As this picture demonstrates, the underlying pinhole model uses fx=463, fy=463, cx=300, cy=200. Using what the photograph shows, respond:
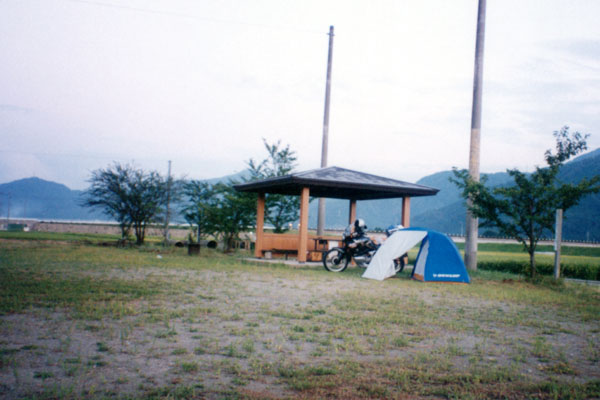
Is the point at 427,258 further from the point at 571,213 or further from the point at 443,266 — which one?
the point at 571,213

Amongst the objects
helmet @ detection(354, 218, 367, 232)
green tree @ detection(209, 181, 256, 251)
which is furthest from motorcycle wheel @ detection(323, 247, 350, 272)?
green tree @ detection(209, 181, 256, 251)

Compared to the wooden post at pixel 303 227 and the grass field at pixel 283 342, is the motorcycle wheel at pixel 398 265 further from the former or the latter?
the grass field at pixel 283 342

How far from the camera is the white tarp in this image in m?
11.8

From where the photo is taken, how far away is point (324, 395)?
338 cm

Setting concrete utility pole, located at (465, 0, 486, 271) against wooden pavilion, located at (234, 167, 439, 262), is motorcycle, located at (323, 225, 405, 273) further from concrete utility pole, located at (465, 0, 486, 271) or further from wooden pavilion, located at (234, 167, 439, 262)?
concrete utility pole, located at (465, 0, 486, 271)

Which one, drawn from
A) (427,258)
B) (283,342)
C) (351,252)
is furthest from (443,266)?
(283,342)

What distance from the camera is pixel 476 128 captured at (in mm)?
15078

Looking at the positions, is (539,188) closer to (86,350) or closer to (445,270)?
(445,270)

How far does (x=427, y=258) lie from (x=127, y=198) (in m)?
17.0

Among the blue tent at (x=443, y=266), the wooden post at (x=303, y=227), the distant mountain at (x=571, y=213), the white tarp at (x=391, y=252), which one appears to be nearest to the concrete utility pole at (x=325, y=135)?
the wooden post at (x=303, y=227)

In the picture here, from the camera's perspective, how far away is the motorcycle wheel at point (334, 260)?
43.5 feet

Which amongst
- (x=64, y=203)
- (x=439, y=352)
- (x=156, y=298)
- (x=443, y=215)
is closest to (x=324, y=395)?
(x=439, y=352)

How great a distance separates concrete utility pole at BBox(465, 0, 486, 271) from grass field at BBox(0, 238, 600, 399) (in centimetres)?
599

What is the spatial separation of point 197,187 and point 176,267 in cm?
1184
